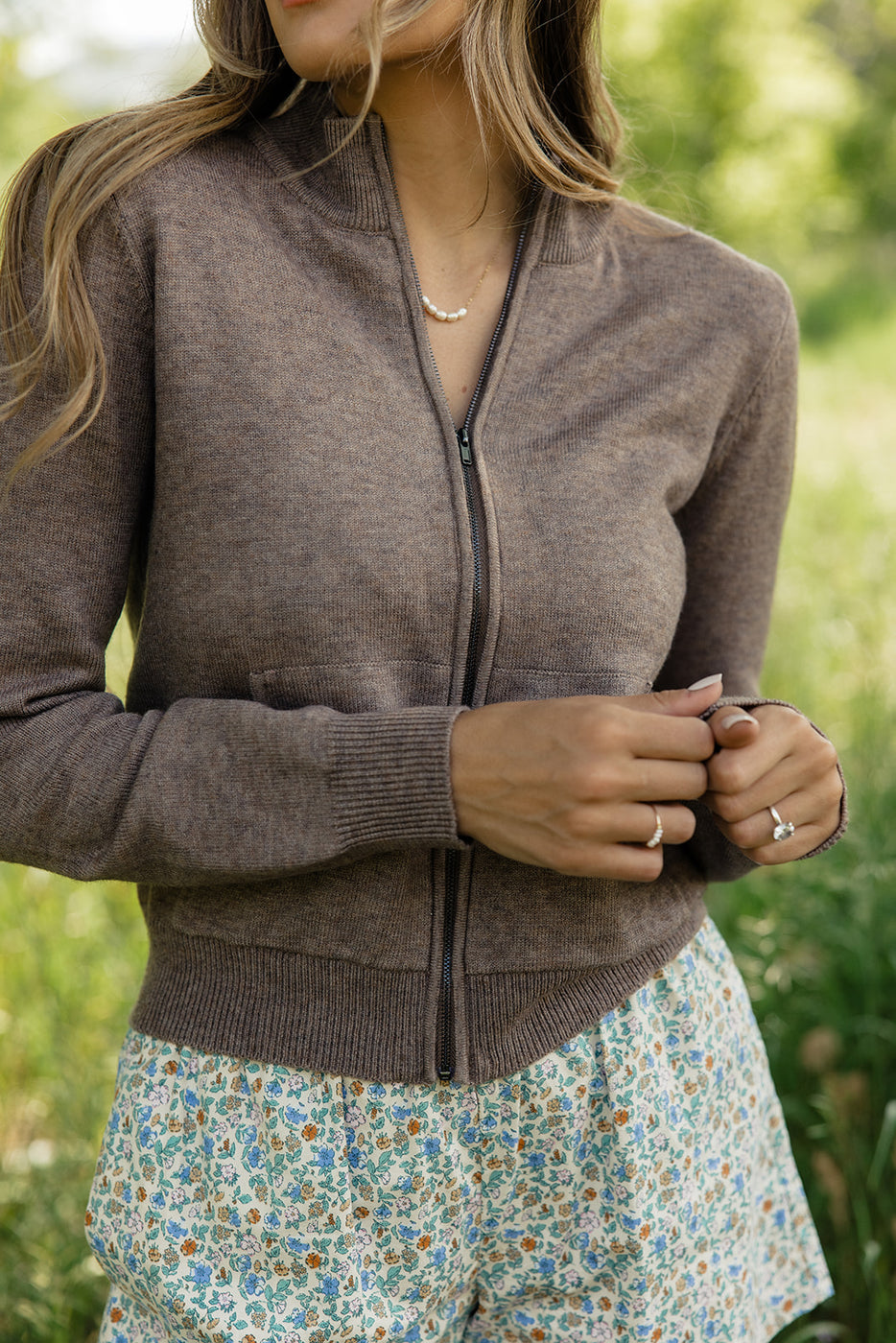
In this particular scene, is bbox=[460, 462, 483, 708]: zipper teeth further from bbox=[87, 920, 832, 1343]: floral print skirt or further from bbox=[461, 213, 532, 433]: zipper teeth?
bbox=[87, 920, 832, 1343]: floral print skirt

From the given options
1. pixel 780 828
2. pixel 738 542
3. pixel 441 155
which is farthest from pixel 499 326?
pixel 780 828

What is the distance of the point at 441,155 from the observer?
147 centimetres

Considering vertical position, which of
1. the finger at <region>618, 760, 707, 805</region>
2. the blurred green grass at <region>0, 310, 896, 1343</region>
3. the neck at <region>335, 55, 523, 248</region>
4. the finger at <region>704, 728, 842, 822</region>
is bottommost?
the blurred green grass at <region>0, 310, 896, 1343</region>

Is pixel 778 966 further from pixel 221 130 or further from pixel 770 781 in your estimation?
pixel 221 130

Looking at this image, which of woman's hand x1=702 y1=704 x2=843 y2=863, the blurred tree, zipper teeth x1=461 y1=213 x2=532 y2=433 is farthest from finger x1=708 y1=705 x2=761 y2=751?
the blurred tree

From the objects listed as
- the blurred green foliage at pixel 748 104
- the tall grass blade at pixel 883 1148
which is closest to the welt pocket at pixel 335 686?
the tall grass blade at pixel 883 1148

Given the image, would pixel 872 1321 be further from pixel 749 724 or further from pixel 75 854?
pixel 75 854

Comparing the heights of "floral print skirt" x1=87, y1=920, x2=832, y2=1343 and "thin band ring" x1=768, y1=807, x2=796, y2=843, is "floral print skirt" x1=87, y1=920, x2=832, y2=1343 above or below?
below

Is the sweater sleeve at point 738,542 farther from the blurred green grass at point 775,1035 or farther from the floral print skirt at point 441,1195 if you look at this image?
the blurred green grass at point 775,1035

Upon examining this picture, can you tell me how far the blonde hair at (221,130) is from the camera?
1.20 m

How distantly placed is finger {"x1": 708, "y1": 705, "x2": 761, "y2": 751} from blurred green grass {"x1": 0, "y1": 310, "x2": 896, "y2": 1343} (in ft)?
3.61

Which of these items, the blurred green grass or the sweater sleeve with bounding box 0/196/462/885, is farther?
the blurred green grass

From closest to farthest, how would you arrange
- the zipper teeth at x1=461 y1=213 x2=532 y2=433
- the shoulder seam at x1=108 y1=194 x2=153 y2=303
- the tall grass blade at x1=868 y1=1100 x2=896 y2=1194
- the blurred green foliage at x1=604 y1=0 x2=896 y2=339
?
the shoulder seam at x1=108 y1=194 x2=153 y2=303 → the zipper teeth at x1=461 y1=213 x2=532 y2=433 → the tall grass blade at x1=868 y1=1100 x2=896 y2=1194 → the blurred green foliage at x1=604 y1=0 x2=896 y2=339

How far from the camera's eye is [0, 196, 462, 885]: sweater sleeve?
1172mm
